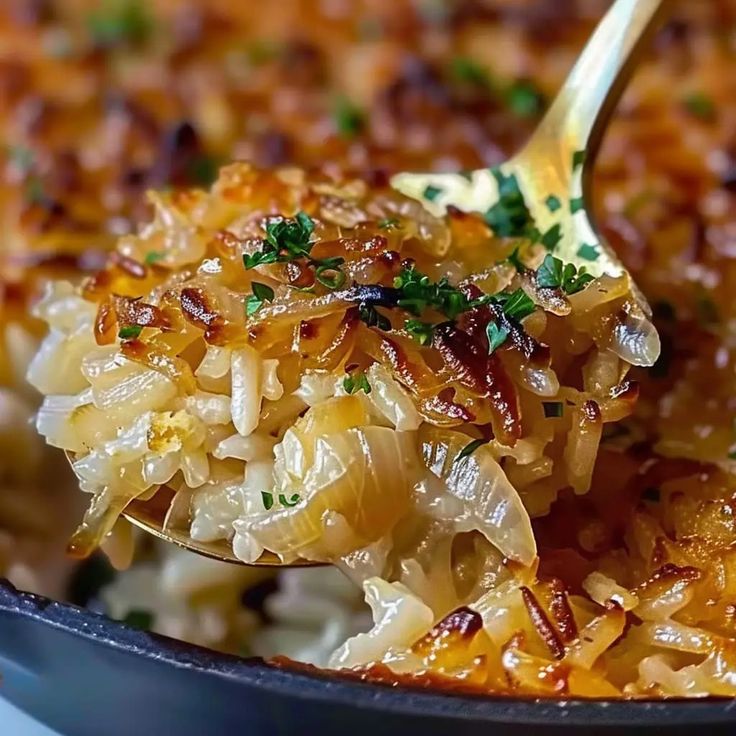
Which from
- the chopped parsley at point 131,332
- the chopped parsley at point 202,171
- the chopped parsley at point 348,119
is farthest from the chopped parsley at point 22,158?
the chopped parsley at point 131,332

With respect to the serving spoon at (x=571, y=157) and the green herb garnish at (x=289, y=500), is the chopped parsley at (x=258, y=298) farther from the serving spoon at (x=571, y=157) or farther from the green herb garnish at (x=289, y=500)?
the serving spoon at (x=571, y=157)

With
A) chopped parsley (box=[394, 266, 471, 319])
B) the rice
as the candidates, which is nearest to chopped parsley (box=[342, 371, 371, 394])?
the rice

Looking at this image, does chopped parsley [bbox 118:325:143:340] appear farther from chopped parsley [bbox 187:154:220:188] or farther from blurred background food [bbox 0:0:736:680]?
chopped parsley [bbox 187:154:220:188]

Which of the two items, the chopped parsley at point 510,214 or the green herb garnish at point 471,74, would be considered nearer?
the chopped parsley at point 510,214

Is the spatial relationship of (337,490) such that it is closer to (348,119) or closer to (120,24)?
(348,119)

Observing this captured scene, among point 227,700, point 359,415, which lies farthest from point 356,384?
point 227,700

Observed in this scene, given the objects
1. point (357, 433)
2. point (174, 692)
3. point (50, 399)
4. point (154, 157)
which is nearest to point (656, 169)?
point (154, 157)

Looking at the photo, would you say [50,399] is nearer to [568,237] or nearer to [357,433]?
[357,433]
